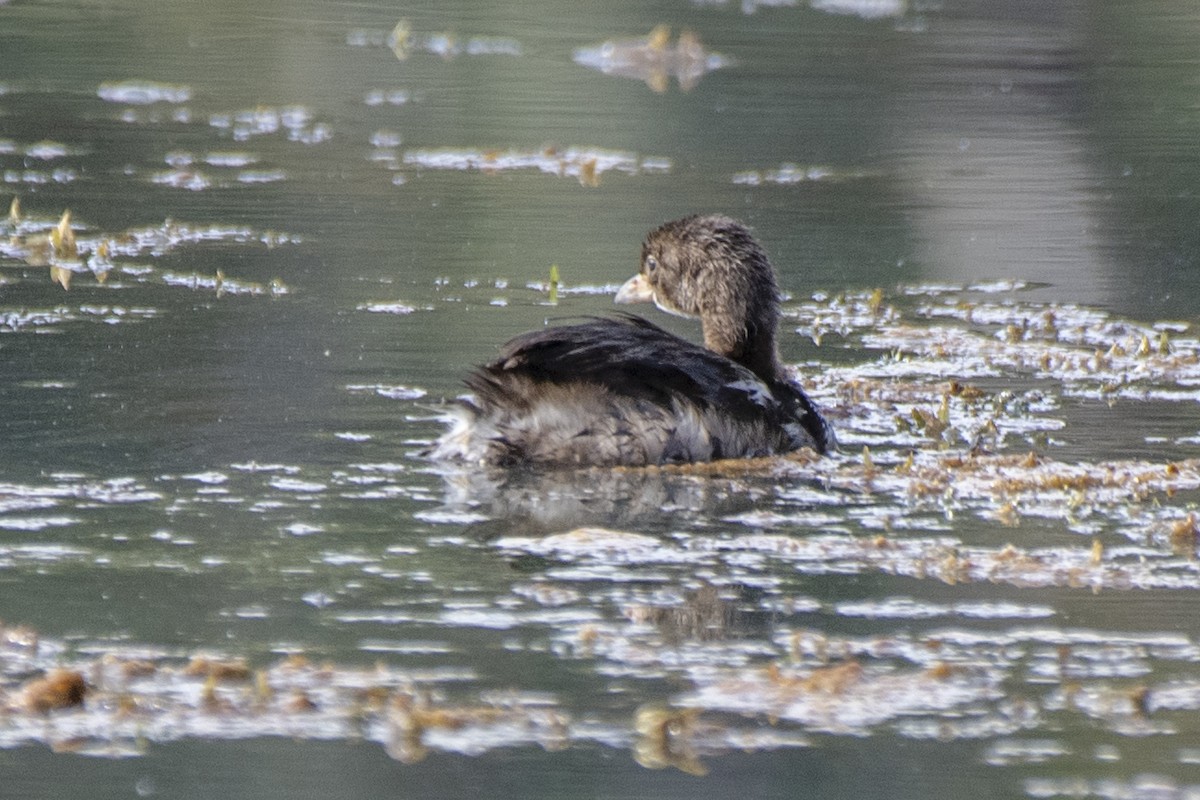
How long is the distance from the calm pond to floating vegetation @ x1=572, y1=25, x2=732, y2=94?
148 inches

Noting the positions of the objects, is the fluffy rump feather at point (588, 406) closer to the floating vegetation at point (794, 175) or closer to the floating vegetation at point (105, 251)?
the floating vegetation at point (105, 251)

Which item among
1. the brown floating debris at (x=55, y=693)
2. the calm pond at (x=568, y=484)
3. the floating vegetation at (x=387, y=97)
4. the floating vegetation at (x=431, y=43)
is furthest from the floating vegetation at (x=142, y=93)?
the brown floating debris at (x=55, y=693)

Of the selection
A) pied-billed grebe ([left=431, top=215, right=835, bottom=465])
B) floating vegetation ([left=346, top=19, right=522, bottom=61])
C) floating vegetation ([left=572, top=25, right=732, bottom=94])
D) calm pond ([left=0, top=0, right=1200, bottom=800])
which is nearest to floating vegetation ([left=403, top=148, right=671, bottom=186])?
calm pond ([left=0, top=0, right=1200, bottom=800])

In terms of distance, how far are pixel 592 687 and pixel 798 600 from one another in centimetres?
105

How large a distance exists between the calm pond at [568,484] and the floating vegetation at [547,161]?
7 centimetres

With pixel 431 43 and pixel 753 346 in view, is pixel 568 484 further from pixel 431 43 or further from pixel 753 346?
pixel 431 43

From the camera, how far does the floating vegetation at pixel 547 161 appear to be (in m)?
16.9

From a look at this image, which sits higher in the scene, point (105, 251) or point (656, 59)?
point (656, 59)

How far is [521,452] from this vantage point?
8.38 meters

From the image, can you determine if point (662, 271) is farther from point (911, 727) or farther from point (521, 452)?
point (911, 727)

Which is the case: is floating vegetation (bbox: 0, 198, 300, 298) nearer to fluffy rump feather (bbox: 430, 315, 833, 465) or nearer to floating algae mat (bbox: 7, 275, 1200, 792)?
floating algae mat (bbox: 7, 275, 1200, 792)

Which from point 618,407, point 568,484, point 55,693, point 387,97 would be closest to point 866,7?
point 387,97

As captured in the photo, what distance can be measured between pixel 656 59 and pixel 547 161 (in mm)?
7458

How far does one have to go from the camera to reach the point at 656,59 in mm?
24312
